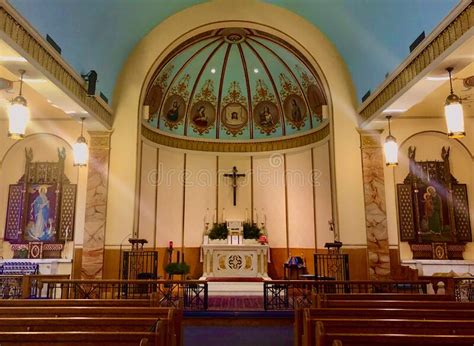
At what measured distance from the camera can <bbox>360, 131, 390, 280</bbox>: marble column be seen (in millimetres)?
9031

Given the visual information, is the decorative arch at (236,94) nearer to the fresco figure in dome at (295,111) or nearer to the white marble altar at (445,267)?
the fresco figure in dome at (295,111)

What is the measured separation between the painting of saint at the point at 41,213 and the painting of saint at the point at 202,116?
527cm

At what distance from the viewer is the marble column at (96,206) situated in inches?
355

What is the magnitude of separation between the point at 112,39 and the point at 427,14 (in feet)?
21.7

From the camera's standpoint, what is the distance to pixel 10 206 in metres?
10.5

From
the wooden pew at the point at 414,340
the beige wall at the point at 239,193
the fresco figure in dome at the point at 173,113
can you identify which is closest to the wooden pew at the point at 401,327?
the wooden pew at the point at 414,340

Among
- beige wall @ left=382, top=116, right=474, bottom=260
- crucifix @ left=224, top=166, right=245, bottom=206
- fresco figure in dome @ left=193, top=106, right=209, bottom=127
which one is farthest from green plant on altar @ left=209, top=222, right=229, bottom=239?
beige wall @ left=382, top=116, right=474, bottom=260

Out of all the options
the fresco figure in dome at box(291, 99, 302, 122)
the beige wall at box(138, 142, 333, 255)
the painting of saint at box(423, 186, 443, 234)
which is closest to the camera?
the painting of saint at box(423, 186, 443, 234)

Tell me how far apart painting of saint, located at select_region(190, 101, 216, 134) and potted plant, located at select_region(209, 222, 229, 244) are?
3597 millimetres

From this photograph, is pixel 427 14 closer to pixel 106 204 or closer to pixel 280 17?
pixel 280 17

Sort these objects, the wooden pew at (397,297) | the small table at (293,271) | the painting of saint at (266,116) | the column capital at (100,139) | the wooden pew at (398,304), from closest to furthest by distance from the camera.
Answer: the wooden pew at (398,304) → the wooden pew at (397,297) → the column capital at (100,139) → the small table at (293,271) → the painting of saint at (266,116)

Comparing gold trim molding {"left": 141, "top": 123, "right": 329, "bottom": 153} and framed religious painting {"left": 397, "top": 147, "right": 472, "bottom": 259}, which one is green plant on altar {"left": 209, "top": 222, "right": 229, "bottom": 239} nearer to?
gold trim molding {"left": 141, "top": 123, "right": 329, "bottom": 153}

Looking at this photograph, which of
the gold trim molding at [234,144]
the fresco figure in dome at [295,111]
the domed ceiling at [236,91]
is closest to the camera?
the domed ceiling at [236,91]

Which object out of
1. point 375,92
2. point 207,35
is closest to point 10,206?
point 207,35
